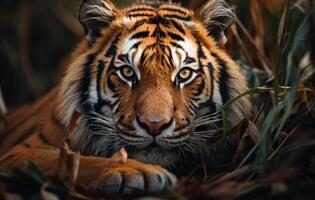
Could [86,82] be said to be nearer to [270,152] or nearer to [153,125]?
[153,125]

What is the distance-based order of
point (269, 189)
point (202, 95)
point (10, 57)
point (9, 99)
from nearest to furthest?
point (269, 189), point (202, 95), point (10, 57), point (9, 99)

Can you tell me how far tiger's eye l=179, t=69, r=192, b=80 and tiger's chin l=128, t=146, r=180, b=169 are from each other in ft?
1.23

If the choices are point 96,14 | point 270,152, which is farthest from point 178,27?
point 270,152

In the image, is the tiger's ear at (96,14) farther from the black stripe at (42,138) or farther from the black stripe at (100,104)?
the black stripe at (42,138)

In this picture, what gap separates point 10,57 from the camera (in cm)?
Result: 584

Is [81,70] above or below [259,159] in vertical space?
above

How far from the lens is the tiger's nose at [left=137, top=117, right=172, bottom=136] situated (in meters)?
2.93

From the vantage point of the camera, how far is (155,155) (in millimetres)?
3111

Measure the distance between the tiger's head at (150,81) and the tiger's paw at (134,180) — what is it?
295 mm

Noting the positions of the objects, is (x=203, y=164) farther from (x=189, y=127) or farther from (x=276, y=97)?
(x=276, y=97)

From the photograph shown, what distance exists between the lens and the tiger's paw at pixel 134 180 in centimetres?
264

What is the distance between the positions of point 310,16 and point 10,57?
10.7 ft

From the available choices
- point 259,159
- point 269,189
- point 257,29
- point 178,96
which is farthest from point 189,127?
point 257,29

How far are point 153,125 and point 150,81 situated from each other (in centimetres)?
27
